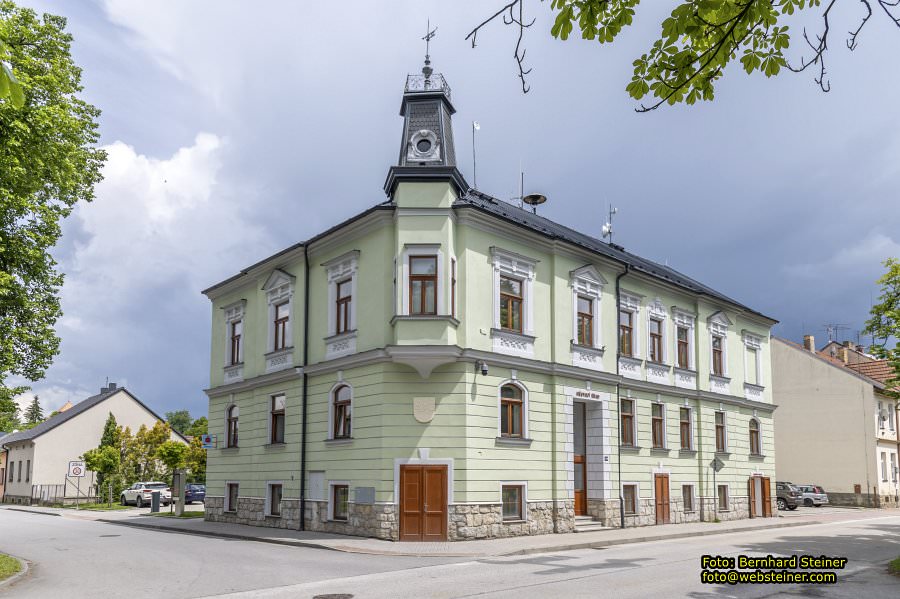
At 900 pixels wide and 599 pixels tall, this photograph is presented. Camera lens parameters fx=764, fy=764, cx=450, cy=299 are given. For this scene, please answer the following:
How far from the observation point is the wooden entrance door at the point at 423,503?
20.7 metres

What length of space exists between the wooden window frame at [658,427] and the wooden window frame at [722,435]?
163 inches

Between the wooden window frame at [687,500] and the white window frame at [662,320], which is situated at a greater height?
the white window frame at [662,320]

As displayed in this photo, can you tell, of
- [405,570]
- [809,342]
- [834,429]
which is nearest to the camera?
[405,570]

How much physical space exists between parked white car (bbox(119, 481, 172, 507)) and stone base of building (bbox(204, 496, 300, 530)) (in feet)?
52.8

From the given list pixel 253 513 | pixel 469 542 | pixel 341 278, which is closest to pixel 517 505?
pixel 469 542

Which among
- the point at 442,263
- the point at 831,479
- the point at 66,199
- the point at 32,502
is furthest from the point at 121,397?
the point at 831,479

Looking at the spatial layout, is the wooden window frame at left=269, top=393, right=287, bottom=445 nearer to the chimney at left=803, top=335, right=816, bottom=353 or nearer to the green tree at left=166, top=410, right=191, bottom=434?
the chimney at left=803, top=335, right=816, bottom=353

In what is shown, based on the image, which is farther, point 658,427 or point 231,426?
point 231,426

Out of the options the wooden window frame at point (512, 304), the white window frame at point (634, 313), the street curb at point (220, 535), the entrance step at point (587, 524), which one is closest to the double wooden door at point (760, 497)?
the white window frame at point (634, 313)

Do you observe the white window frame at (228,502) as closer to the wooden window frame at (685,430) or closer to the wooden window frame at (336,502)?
the wooden window frame at (336,502)

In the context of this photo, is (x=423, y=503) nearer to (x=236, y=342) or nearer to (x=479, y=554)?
(x=479, y=554)

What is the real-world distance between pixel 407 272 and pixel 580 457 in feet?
30.4

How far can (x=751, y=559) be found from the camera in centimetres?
1603

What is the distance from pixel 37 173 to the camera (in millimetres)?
17656
